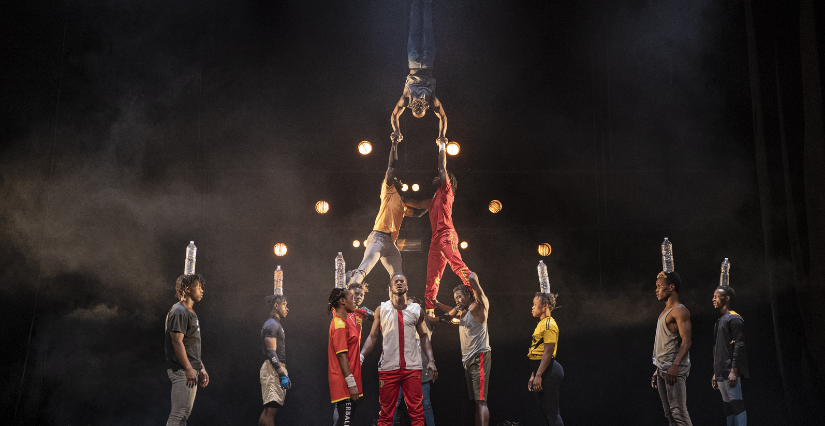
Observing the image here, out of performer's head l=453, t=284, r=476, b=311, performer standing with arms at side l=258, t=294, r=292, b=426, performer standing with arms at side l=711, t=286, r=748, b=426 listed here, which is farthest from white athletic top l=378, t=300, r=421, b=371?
performer standing with arms at side l=711, t=286, r=748, b=426

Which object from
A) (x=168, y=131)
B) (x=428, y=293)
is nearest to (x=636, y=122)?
(x=428, y=293)

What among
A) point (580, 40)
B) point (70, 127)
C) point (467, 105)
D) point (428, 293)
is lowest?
point (428, 293)

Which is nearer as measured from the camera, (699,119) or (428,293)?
(428,293)

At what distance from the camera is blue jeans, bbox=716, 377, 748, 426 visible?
5535mm

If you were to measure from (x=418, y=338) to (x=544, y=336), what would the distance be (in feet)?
3.84

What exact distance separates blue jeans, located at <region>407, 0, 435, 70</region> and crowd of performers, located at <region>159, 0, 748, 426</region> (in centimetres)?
1

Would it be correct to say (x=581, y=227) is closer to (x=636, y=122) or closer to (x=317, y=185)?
(x=636, y=122)

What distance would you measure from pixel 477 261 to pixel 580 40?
2799 millimetres

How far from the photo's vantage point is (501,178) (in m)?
7.38

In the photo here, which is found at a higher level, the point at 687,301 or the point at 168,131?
the point at 168,131

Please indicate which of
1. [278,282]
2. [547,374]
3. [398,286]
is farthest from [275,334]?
[547,374]

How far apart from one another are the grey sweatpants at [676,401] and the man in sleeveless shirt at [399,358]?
7.10 feet

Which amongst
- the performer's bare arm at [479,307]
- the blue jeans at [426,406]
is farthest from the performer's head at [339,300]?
the performer's bare arm at [479,307]

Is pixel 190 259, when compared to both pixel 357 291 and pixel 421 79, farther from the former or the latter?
pixel 421 79
